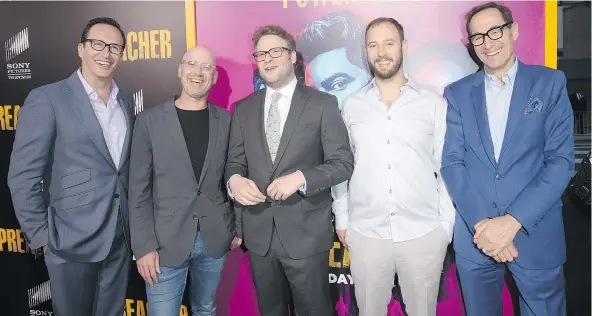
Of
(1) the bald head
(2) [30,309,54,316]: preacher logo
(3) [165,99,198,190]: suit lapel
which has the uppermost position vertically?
(1) the bald head

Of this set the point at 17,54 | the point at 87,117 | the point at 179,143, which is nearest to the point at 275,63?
the point at 179,143

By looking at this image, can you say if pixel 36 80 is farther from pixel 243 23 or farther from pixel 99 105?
pixel 243 23

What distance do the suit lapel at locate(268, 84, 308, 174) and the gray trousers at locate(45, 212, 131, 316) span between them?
1.00m

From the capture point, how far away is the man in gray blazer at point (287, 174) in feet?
6.75

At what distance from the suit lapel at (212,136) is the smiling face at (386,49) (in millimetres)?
924

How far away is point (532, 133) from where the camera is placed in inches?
77.3

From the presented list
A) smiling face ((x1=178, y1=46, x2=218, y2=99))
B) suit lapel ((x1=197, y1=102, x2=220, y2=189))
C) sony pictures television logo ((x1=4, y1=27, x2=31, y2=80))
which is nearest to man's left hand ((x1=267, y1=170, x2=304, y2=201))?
suit lapel ((x1=197, y1=102, x2=220, y2=189))

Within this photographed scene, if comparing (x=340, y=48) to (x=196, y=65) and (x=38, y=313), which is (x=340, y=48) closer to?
(x=196, y=65)

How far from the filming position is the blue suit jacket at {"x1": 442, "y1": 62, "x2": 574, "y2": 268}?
1924 mm

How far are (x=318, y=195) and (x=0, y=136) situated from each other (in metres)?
2.90

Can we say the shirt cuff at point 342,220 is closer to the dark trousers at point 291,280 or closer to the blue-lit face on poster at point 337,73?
the dark trousers at point 291,280

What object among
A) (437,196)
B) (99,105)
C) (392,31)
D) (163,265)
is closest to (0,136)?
(99,105)

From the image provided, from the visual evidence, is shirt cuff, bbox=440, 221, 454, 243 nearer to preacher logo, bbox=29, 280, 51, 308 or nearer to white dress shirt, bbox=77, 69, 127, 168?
white dress shirt, bbox=77, 69, 127, 168

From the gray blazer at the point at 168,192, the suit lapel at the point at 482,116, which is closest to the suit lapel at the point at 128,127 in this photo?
the gray blazer at the point at 168,192
